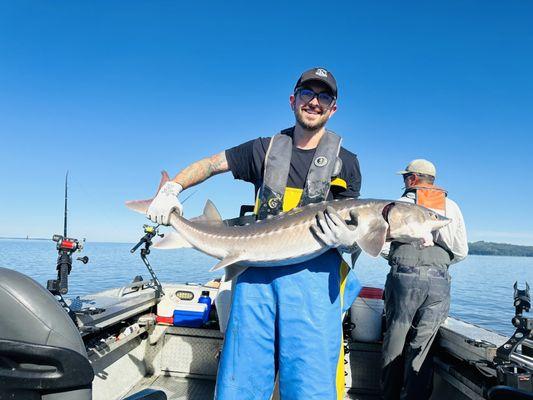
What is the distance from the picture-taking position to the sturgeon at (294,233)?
3.19 m

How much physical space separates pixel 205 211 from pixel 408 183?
107 inches

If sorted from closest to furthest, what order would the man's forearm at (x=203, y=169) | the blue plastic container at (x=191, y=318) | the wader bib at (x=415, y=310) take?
the man's forearm at (x=203, y=169)
the wader bib at (x=415, y=310)
the blue plastic container at (x=191, y=318)

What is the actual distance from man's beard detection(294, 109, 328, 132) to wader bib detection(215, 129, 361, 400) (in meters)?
1.06

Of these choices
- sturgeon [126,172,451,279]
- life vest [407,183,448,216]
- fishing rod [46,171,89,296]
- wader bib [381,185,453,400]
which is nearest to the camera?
sturgeon [126,172,451,279]

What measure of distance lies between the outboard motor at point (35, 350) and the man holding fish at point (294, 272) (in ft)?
5.42

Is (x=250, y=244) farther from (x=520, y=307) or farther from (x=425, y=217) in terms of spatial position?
(x=520, y=307)

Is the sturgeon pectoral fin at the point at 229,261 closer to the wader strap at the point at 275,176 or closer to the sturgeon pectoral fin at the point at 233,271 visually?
the sturgeon pectoral fin at the point at 233,271

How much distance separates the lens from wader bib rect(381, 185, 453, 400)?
4469 millimetres

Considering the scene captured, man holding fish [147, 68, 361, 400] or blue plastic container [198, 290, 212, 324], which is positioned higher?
man holding fish [147, 68, 361, 400]

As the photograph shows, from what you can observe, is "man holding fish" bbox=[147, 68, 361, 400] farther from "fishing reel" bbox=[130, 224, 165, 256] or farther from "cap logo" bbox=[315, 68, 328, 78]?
"fishing reel" bbox=[130, 224, 165, 256]

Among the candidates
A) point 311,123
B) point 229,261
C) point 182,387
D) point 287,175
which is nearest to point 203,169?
point 287,175

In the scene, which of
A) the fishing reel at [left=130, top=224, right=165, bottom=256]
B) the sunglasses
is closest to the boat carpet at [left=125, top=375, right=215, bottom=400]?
the fishing reel at [left=130, top=224, right=165, bottom=256]

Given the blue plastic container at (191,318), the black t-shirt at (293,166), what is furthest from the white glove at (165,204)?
the blue plastic container at (191,318)

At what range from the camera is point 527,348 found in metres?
3.40
